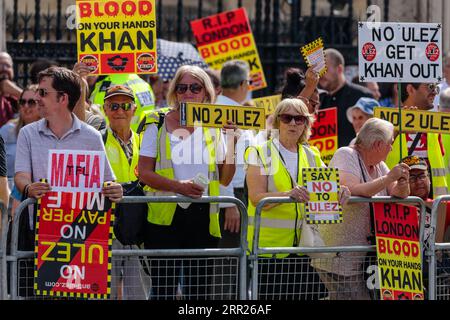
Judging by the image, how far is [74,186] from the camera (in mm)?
7672

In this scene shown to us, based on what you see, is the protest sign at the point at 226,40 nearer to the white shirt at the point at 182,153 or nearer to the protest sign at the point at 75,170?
the white shirt at the point at 182,153

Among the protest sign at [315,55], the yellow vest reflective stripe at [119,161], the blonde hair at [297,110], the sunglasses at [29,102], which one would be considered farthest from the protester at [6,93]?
the blonde hair at [297,110]

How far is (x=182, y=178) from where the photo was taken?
8516 millimetres

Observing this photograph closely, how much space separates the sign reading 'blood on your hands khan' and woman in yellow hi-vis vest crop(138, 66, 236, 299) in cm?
64

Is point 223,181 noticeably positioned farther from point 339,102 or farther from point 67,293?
point 339,102

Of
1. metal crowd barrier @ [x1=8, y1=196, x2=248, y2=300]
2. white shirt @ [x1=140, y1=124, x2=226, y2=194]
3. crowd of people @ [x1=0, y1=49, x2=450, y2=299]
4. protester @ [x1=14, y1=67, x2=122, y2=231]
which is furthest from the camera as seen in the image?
white shirt @ [x1=140, y1=124, x2=226, y2=194]

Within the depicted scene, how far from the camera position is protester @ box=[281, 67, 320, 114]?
9.57 meters

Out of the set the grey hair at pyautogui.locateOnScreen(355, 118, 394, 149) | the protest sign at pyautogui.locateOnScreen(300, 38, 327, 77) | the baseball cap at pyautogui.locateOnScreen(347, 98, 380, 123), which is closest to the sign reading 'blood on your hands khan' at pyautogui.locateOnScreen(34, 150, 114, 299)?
the grey hair at pyautogui.locateOnScreen(355, 118, 394, 149)

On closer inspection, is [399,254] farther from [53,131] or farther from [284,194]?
[53,131]

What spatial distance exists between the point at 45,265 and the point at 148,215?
1.04 m

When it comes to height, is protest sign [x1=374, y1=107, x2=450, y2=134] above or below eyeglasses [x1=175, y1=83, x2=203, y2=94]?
below

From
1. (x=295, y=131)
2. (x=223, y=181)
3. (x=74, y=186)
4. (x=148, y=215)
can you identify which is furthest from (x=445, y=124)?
(x=74, y=186)

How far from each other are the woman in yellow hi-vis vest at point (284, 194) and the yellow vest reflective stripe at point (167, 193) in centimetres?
25

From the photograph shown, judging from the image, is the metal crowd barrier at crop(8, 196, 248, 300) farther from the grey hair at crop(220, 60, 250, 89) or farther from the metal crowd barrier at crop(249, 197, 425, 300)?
the grey hair at crop(220, 60, 250, 89)
